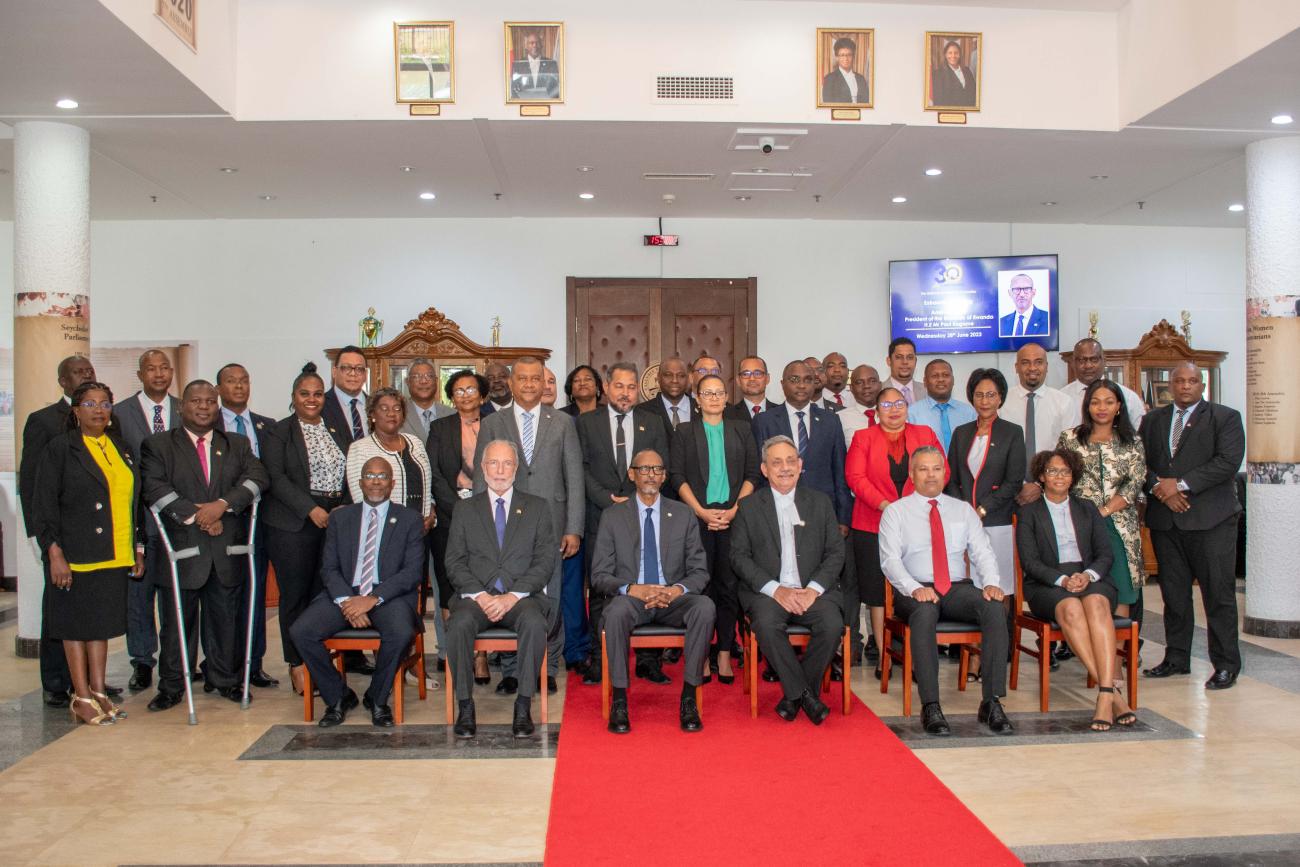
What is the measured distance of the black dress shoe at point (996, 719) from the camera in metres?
4.54

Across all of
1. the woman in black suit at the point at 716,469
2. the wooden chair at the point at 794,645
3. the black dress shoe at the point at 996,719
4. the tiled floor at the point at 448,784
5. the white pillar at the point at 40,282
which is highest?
the white pillar at the point at 40,282

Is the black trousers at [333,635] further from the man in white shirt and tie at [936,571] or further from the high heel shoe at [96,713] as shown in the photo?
the man in white shirt and tie at [936,571]

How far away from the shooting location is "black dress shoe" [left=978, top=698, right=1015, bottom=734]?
14.9 feet

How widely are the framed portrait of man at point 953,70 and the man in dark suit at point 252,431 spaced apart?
175 inches

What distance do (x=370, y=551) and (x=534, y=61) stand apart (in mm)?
3270

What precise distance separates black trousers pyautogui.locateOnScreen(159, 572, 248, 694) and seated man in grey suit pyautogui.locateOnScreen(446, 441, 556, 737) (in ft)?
3.92

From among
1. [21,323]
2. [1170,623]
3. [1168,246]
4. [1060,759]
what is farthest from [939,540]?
[1168,246]

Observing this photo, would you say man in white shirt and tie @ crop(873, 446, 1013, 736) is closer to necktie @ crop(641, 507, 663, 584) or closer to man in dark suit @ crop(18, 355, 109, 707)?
necktie @ crop(641, 507, 663, 584)

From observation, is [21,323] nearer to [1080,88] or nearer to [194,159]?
[194,159]

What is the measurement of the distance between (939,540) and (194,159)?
5837mm

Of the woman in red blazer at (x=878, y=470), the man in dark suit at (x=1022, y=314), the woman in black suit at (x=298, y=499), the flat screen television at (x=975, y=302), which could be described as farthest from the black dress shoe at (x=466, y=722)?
the man in dark suit at (x=1022, y=314)

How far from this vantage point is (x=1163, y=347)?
9.57 metres

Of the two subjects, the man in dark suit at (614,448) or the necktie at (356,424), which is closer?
the man in dark suit at (614,448)

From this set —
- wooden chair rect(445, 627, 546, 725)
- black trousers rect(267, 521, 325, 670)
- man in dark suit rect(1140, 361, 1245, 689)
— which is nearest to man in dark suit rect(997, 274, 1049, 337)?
man in dark suit rect(1140, 361, 1245, 689)
